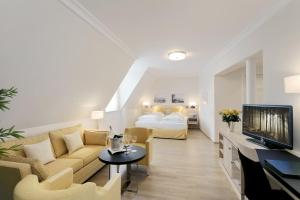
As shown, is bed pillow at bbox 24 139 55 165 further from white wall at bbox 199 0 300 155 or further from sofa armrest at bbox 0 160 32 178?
white wall at bbox 199 0 300 155

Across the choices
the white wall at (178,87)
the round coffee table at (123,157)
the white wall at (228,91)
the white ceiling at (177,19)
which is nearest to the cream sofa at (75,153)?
the round coffee table at (123,157)

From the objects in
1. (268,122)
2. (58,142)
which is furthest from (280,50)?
(58,142)

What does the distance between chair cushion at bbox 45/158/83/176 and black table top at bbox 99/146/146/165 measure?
0.39m

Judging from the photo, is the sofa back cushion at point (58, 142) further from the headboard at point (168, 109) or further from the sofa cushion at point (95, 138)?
the headboard at point (168, 109)

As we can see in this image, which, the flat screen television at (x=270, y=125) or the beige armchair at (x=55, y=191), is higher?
the flat screen television at (x=270, y=125)

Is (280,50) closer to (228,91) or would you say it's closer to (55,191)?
(55,191)

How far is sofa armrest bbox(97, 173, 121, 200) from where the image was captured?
5.14 ft

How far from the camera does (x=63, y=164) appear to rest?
101 inches

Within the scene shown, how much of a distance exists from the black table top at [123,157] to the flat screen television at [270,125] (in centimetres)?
175

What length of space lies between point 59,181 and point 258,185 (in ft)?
6.52

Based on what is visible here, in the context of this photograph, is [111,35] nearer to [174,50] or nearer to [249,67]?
[174,50]

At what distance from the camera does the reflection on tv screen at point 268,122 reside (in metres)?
2.01

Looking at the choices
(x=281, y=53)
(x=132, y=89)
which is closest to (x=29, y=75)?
(x=281, y=53)

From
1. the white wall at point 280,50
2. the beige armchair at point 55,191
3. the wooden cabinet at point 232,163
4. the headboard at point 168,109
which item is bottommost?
the wooden cabinet at point 232,163
